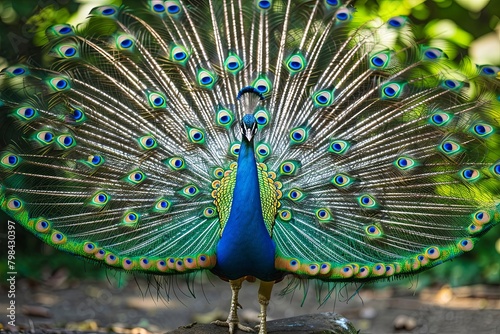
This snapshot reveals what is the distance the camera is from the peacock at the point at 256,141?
391 centimetres

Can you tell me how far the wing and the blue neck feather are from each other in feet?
0.60

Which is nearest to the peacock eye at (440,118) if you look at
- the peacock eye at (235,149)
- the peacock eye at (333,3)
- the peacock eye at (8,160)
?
the peacock eye at (333,3)

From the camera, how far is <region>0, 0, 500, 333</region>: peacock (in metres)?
3.91

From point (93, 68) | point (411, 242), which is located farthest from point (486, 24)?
point (93, 68)

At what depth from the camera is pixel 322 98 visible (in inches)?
172

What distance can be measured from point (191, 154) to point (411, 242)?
1378mm

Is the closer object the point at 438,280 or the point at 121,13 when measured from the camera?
the point at 121,13

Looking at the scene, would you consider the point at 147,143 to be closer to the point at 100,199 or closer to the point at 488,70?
the point at 100,199

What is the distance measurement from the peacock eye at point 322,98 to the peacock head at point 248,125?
2.86 ft

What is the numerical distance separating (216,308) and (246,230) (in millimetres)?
3833

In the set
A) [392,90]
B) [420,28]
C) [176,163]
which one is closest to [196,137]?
[176,163]

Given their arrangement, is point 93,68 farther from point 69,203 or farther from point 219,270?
point 219,270

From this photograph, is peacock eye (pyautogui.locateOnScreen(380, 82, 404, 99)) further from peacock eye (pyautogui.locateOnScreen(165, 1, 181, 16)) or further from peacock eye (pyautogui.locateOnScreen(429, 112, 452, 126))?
peacock eye (pyautogui.locateOnScreen(165, 1, 181, 16))

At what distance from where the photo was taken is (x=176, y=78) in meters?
4.37
